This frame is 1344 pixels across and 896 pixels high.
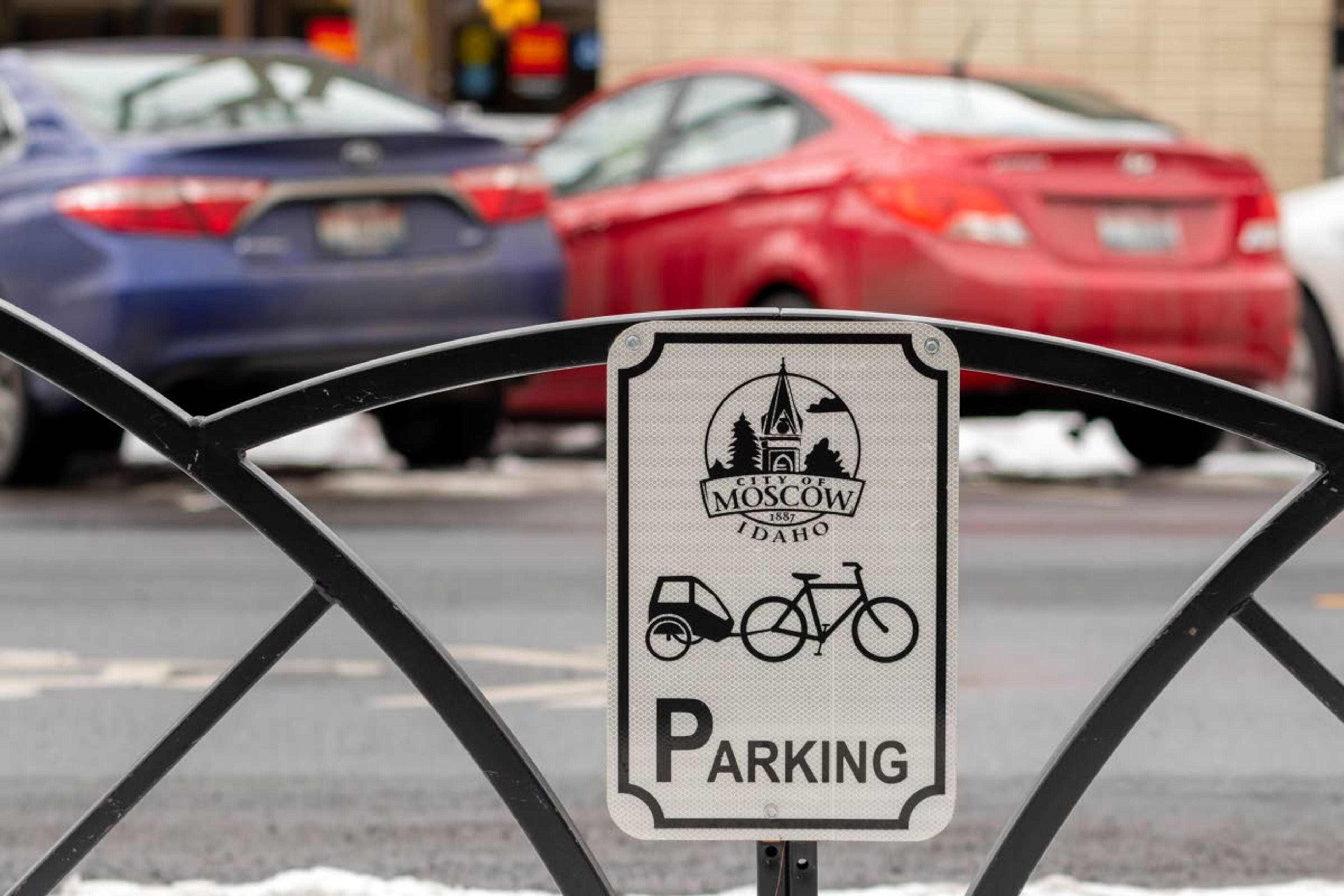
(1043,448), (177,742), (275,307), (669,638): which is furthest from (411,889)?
(1043,448)

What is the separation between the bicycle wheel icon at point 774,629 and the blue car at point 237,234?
18.2ft

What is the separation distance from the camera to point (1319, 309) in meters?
9.22

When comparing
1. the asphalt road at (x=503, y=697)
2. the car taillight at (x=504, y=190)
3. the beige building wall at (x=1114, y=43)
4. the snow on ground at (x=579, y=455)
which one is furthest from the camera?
the beige building wall at (x=1114, y=43)

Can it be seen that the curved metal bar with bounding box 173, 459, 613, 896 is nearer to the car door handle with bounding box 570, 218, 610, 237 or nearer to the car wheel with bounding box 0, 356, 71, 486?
the car wheel with bounding box 0, 356, 71, 486

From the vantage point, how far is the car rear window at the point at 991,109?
843 centimetres

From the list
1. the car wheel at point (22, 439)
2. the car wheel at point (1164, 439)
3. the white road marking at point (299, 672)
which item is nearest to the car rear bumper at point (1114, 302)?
the car wheel at point (1164, 439)

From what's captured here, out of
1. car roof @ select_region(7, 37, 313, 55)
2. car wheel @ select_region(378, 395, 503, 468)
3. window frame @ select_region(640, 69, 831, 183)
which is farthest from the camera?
car wheel @ select_region(378, 395, 503, 468)

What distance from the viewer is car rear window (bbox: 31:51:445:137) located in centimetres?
817

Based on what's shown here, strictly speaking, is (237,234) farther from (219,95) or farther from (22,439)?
(22,439)

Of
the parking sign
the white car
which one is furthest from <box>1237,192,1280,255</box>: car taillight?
the parking sign

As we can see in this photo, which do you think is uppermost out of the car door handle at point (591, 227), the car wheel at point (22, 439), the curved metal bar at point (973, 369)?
the curved metal bar at point (973, 369)

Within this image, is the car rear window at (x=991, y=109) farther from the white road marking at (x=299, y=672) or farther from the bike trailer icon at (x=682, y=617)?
the bike trailer icon at (x=682, y=617)

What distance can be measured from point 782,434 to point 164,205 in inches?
228

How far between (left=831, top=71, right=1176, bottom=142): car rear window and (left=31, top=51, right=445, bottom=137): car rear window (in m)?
1.74
